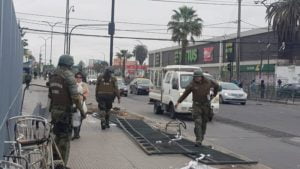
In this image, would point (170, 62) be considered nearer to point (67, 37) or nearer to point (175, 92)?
point (67, 37)

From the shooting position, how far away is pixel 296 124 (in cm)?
2222

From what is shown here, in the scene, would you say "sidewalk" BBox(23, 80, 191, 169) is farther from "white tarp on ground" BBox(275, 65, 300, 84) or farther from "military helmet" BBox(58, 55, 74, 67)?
"white tarp on ground" BBox(275, 65, 300, 84)

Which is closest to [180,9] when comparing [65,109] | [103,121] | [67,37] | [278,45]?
[278,45]

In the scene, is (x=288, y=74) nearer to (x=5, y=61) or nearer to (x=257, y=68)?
(x=257, y=68)

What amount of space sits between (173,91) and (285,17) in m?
35.3

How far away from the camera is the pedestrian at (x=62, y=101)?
881 cm

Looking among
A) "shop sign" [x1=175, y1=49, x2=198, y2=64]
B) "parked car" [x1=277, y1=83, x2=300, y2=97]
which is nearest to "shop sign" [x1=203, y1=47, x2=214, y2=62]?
"shop sign" [x1=175, y1=49, x2=198, y2=64]

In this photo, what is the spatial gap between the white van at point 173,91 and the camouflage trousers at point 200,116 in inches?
310

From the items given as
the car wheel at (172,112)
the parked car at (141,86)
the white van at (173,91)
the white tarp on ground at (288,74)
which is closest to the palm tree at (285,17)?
the white tarp on ground at (288,74)

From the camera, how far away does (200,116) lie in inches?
510

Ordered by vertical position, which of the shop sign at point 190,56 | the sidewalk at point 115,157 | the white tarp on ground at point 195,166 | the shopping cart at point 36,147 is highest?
the shop sign at point 190,56

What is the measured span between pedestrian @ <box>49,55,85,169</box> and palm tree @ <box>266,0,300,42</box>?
159 ft

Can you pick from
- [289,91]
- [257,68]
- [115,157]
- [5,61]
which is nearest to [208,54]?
[257,68]

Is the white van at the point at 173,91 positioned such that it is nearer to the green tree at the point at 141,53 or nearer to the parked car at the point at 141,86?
the parked car at the point at 141,86
